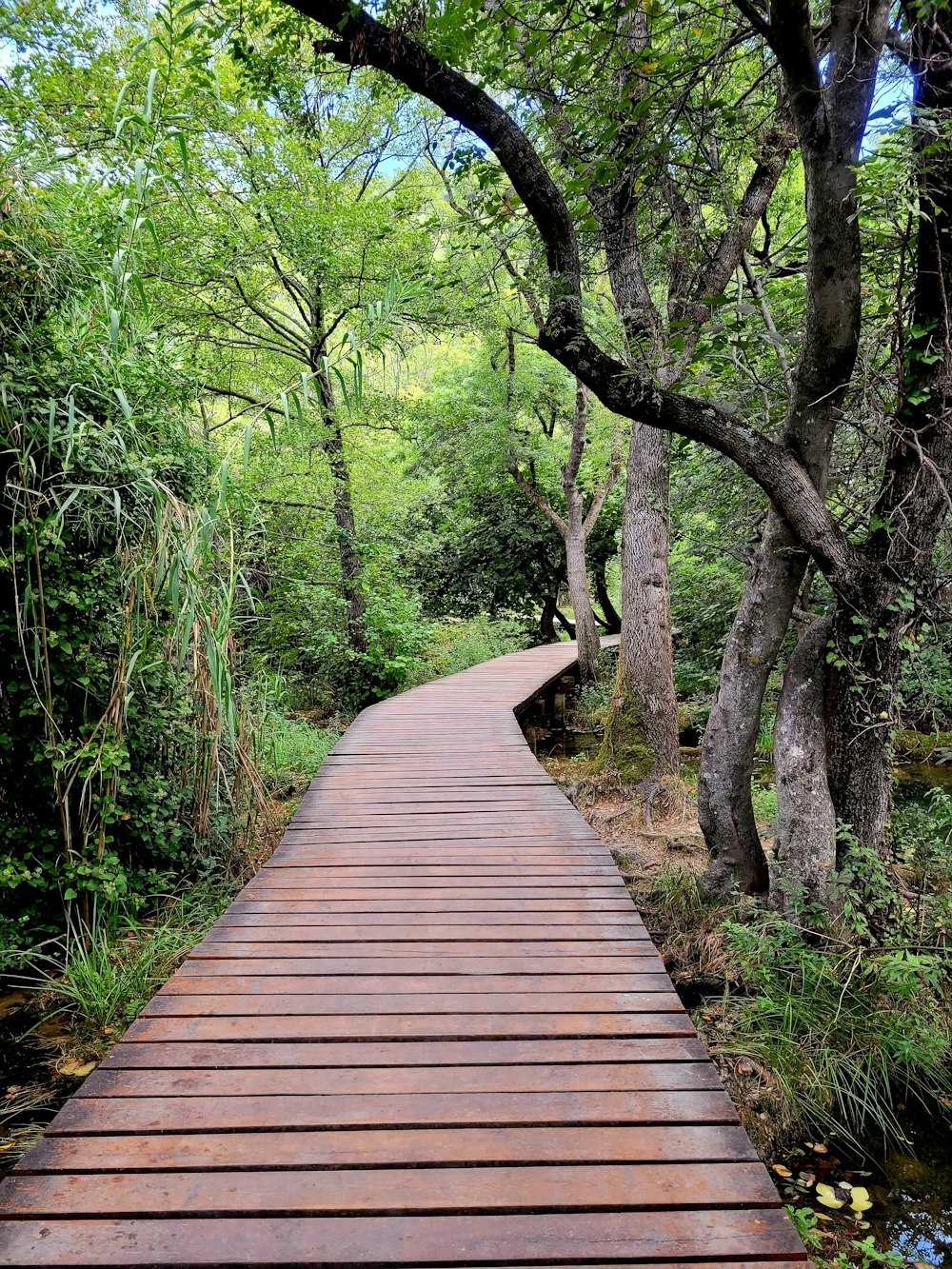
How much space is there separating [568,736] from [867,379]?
6.76 metres

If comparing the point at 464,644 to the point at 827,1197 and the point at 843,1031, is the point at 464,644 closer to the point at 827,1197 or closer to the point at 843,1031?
the point at 843,1031

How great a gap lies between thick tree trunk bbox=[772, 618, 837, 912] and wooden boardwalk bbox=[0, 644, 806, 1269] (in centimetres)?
98

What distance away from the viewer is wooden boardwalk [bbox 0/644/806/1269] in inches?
55.1

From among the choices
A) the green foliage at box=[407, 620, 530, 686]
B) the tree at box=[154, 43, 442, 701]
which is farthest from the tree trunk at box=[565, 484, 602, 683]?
the tree at box=[154, 43, 442, 701]

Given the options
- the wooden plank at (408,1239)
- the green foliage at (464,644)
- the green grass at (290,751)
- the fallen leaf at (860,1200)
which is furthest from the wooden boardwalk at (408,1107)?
the green foliage at (464,644)

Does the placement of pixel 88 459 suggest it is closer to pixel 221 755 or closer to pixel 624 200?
pixel 221 755

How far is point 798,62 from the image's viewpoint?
2719 millimetres

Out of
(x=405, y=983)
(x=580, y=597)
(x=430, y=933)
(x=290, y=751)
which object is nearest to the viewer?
(x=405, y=983)

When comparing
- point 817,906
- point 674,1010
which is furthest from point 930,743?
point 674,1010

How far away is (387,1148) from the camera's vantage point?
5.27 feet

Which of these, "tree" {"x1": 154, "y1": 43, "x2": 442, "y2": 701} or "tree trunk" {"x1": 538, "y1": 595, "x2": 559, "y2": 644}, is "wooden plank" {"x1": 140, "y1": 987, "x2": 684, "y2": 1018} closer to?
"tree" {"x1": 154, "y1": 43, "x2": 442, "y2": 701}

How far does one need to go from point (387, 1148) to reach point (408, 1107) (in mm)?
132

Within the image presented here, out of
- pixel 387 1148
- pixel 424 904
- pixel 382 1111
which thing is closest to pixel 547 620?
pixel 424 904

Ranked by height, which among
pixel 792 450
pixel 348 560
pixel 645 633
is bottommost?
pixel 645 633
